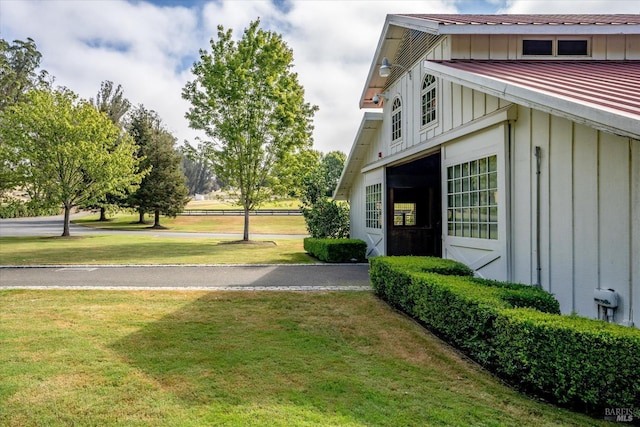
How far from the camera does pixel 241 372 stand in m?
4.43

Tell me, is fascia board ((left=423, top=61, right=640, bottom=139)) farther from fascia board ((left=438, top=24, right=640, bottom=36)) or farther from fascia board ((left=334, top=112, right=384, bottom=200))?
fascia board ((left=334, top=112, right=384, bottom=200))

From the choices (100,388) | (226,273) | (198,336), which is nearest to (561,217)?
(198,336)

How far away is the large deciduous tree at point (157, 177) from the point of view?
38000 millimetres

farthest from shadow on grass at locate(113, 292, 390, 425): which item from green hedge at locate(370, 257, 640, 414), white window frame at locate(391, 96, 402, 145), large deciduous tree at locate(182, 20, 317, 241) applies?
large deciduous tree at locate(182, 20, 317, 241)

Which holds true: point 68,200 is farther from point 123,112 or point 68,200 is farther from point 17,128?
point 123,112

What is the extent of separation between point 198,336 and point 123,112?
5098cm

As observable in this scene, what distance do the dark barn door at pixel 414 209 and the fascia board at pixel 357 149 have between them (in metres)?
1.55

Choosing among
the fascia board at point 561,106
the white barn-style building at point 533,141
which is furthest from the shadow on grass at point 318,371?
the fascia board at point 561,106

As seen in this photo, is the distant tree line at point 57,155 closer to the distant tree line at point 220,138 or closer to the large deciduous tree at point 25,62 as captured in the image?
the distant tree line at point 220,138

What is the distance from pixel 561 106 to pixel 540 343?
2.42 metres

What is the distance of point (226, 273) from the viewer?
11422mm

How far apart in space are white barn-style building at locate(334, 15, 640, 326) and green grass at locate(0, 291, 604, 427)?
188 cm

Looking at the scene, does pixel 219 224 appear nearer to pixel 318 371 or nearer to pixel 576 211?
pixel 318 371

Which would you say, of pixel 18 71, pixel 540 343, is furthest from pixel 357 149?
pixel 18 71
